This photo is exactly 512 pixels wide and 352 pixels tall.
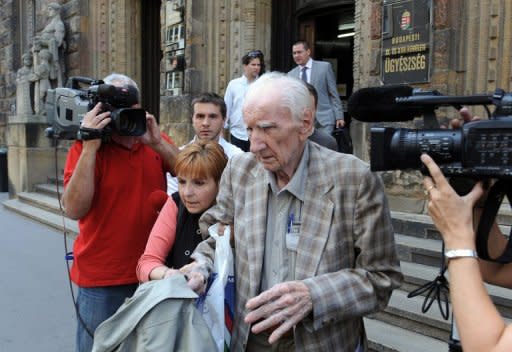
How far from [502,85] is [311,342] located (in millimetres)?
3558

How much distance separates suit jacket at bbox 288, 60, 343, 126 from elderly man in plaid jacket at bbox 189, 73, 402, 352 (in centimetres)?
370

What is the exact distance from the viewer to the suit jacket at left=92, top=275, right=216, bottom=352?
4.77 ft

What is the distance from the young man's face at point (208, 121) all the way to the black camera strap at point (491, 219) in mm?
1903

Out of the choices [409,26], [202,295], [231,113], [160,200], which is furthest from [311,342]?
[231,113]

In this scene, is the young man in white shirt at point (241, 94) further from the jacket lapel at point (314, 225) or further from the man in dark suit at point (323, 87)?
the jacket lapel at point (314, 225)

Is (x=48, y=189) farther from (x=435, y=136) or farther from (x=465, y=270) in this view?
(x=465, y=270)

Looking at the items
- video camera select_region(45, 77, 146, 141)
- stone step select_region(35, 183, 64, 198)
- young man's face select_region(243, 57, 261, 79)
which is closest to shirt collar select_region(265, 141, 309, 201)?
video camera select_region(45, 77, 146, 141)

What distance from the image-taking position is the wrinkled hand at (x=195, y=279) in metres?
1.57

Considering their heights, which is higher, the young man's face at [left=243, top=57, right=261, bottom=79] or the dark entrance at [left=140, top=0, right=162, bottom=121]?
the dark entrance at [left=140, top=0, right=162, bottom=121]

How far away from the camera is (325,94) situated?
5359mm

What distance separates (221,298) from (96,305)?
923mm

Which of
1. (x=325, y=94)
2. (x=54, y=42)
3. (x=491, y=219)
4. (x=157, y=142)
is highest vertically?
(x=54, y=42)

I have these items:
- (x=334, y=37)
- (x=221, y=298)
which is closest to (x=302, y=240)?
(x=221, y=298)

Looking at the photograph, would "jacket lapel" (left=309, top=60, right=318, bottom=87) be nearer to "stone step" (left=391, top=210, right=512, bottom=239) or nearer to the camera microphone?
"stone step" (left=391, top=210, right=512, bottom=239)
